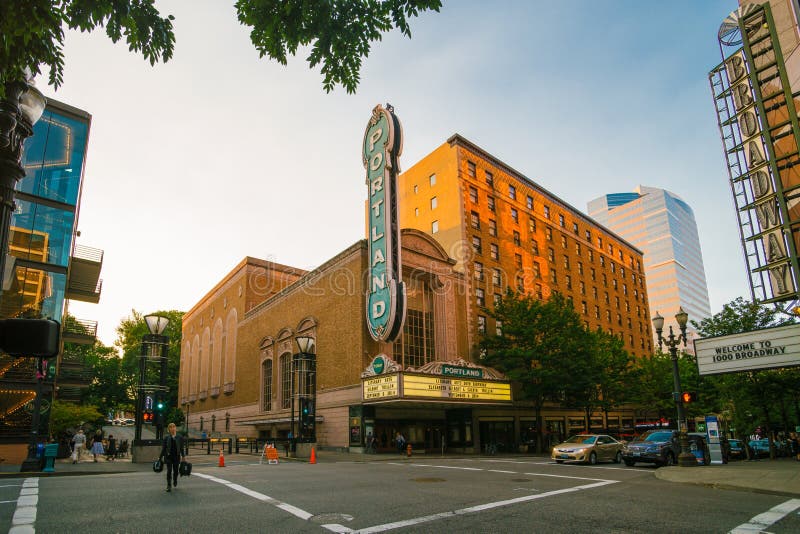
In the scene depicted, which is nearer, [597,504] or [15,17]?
[15,17]

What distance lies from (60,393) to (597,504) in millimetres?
44661

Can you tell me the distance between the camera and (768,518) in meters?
8.95

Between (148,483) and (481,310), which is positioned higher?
(481,310)

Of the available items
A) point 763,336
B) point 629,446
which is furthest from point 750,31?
point 629,446

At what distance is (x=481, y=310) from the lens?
42.6 metres

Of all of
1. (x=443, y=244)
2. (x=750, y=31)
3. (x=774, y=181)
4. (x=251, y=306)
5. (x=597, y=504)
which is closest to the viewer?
(x=597, y=504)

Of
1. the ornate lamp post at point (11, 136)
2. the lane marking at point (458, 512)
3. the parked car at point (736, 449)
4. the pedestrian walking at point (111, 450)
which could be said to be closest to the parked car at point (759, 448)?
the parked car at point (736, 449)

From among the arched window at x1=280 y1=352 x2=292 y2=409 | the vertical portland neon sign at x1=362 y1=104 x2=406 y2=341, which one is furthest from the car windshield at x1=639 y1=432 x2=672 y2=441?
the arched window at x1=280 y1=352 x2=292 y2=409

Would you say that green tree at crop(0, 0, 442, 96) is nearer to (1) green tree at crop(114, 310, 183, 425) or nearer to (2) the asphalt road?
(2) the asphalt road

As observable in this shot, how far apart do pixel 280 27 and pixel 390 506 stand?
832 centimetres

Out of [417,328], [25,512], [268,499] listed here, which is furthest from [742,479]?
[417,328]

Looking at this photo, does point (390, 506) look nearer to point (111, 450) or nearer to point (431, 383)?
point (431, 383)

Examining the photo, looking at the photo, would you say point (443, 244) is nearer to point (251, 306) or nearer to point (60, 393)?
point (251, 306)

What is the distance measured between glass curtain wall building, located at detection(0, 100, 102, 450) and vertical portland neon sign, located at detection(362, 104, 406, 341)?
17724 mm
